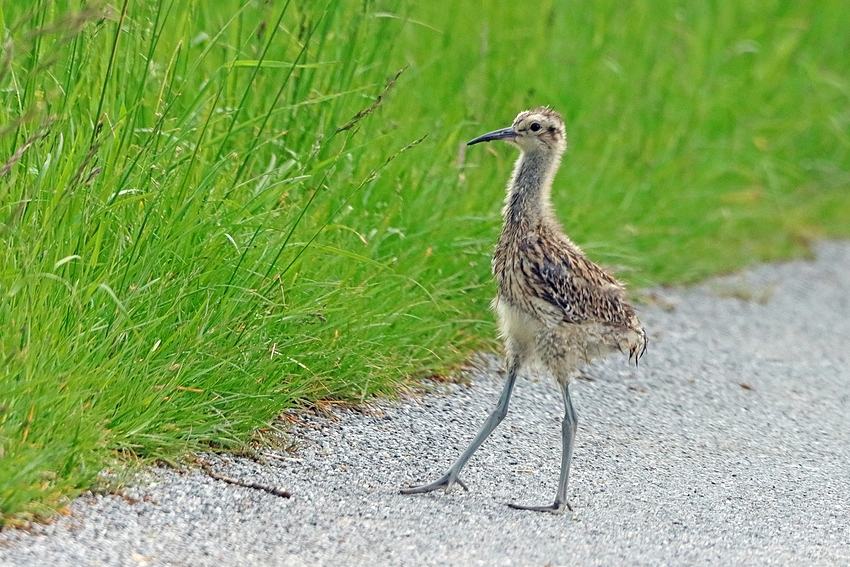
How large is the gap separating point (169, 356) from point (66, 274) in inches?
16.8

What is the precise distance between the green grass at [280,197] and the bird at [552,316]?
558 millimetres

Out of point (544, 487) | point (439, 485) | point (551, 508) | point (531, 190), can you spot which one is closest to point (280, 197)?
point (531, 190)

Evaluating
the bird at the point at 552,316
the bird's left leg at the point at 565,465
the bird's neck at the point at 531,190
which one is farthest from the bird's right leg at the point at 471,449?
the bird's neck at the point at 531,190

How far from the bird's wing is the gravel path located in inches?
24.1

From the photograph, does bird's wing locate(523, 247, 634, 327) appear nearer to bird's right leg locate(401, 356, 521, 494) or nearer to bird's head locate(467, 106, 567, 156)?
bird's right leg locate(401, 356, 521, 494)

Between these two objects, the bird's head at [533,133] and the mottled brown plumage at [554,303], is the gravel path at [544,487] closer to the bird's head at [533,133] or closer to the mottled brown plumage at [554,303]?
the mottled brown plumage at [554,303]

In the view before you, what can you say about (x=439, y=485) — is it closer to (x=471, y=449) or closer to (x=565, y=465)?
(x=471, y=449)

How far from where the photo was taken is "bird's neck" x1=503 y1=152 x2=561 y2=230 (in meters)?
5.00

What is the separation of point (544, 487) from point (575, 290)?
27.6 inches

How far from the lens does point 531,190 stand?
5.05 meters

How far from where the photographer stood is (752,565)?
4125 mm

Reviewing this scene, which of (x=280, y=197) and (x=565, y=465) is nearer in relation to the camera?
(x=565, y=465)

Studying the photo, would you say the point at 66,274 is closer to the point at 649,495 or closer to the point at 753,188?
the point at 649,495

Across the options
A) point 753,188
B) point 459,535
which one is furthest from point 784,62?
point 459,535
